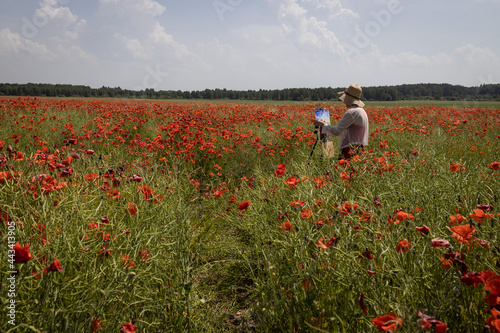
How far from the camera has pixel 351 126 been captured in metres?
4.56

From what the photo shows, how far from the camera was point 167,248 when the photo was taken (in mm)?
2209

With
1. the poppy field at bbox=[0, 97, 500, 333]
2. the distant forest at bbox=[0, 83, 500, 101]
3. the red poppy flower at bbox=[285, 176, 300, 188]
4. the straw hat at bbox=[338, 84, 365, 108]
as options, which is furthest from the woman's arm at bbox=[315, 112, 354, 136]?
the distant forest at bbox=[0, 83, 500, 101]

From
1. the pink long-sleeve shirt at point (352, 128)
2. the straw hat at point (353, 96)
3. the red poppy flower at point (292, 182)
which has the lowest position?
the red poppy flower at point (292, 182)

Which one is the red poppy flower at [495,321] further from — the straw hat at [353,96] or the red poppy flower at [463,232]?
the straw hat at [353,96]

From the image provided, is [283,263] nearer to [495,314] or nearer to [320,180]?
[320,180]

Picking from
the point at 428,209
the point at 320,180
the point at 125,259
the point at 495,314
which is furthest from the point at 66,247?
the point at 428,209

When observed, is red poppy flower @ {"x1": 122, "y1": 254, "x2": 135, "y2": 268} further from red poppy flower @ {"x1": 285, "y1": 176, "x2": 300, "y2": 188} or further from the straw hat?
the straw hat

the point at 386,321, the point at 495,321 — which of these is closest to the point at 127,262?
the point at 386,321

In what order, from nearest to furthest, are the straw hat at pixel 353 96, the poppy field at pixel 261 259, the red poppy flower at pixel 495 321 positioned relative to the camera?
the red poppy flower at pixel 495 321 < the poppy field at pixel 261 259 < the straw hat at pixel 353 96

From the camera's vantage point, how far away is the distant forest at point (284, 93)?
147 ft

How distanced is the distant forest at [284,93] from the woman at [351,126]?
42.8 metres

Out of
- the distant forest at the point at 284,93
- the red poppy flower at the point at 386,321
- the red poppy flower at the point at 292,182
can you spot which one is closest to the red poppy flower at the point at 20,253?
the red poppy flower at the point at 386,321

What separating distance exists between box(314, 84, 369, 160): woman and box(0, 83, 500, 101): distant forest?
42.8m

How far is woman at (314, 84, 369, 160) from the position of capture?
439 centimetres
